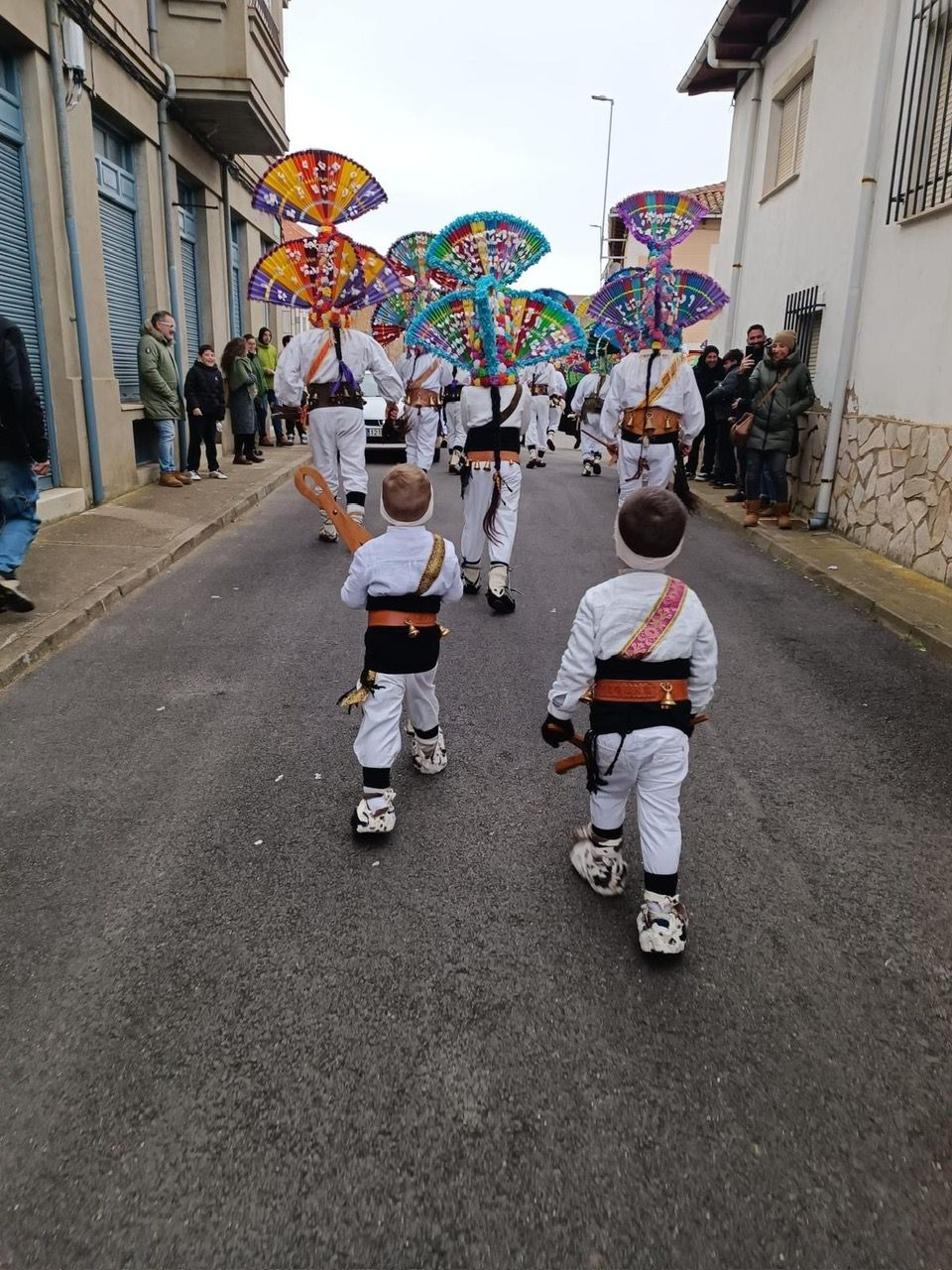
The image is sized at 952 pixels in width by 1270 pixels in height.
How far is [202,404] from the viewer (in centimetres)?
1200

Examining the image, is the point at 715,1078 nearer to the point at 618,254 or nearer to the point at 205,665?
the point at 205,665

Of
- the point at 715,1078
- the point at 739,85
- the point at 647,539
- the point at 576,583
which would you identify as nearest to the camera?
the point at 715,1078

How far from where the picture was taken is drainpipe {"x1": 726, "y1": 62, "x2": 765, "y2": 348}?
13.5 meters

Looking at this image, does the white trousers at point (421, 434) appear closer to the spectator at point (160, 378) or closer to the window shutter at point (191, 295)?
the spectator at point (160, 378)

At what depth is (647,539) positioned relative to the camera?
2824 millimetres

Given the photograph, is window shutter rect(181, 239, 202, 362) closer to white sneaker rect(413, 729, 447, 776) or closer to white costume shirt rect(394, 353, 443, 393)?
white costume shirt rect(394, 353, 443, 393)

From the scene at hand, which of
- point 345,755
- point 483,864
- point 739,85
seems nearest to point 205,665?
point 345,755

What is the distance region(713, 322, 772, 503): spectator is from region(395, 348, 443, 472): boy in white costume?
141 inches

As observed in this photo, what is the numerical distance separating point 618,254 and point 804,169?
3574cm

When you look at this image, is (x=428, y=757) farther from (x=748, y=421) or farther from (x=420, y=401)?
(x=420, y=401)

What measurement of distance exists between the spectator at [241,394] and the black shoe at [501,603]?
28.8 feet

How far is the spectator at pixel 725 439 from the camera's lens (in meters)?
12.3

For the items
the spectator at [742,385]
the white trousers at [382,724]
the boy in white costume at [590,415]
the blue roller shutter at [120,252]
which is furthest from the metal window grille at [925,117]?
the blue roller shutter at [120,252]

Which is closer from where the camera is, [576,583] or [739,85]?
[576,583]
